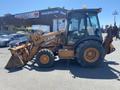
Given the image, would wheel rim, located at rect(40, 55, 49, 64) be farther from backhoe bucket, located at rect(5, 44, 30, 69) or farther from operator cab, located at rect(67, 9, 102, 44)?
operator cab, located at rect(67, 9, 102, 44)

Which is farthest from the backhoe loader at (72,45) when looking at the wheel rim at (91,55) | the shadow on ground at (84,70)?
the shadow on ground at (84,70)

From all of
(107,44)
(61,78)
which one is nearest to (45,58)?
(61,78)

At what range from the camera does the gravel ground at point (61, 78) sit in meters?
7.58

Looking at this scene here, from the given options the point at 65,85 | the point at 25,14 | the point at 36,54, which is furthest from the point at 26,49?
the point at 25,14

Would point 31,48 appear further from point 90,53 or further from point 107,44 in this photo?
point 107,44

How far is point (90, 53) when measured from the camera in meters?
11.0

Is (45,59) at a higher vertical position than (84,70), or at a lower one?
higher

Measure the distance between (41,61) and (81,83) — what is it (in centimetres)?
347

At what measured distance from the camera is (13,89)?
727cm

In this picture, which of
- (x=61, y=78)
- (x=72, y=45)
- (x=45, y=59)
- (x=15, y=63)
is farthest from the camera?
(x=72, y=45)

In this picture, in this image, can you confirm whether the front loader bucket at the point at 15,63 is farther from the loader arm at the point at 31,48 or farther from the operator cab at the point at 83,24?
Result: the operator cab at the point at 83,24

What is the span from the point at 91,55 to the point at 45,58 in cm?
214

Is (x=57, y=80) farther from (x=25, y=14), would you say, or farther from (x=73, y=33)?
(x=25, y=14)

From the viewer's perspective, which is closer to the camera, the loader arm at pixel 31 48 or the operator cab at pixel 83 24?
the loader arm at pixel 31 48
